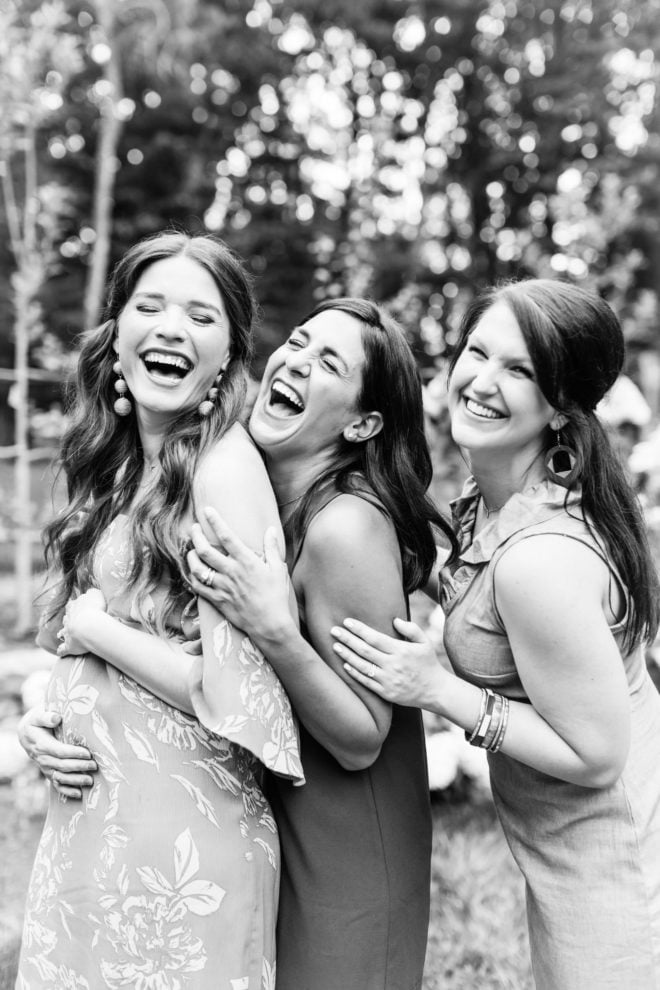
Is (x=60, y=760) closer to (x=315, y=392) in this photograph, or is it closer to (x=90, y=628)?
(x=90, y=628)

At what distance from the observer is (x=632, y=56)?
43.7 ft

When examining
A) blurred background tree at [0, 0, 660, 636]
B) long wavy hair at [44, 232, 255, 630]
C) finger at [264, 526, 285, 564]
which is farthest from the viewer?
blurred background tree at [0, 0, 660, 636]

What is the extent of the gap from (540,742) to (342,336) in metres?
0.99

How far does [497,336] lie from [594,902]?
1218 mm

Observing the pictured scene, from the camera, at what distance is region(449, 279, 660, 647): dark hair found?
1.77m

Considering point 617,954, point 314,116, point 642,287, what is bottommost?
point 617,954

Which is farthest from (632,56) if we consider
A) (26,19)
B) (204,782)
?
(204,782)

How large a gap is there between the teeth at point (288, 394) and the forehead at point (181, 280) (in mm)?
236

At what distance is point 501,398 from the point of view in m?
1.83

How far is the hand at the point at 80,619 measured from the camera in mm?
1728

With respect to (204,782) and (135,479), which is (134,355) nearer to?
(135,479)

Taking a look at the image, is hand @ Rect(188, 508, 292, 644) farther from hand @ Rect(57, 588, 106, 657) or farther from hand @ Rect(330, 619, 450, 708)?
hand @ Rect(57, 588, 106, 657)

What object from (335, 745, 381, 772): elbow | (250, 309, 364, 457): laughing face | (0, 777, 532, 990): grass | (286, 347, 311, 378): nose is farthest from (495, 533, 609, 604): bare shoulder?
(0, 777, 532, 990): grass

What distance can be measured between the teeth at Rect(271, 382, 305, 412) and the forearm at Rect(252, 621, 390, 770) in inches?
22.7
